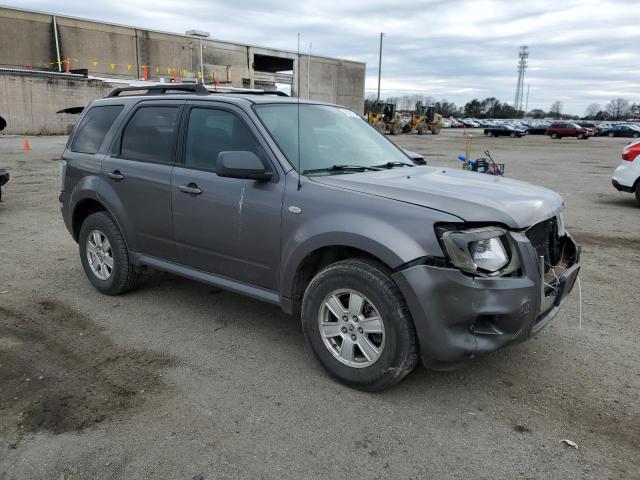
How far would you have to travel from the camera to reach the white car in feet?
33.9

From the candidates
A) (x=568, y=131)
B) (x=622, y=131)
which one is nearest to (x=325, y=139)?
(x=568, y=131)

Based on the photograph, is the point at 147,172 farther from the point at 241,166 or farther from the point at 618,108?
the point at 618,108

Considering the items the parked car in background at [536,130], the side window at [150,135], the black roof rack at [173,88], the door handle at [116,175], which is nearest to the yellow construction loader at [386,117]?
the parked car in background at [536,130]

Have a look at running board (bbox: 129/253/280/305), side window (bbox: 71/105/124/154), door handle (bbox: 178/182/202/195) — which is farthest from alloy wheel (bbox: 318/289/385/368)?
side window (bbox: 71/105/124/154)

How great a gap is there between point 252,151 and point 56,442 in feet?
7.42

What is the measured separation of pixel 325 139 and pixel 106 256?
2450 mm

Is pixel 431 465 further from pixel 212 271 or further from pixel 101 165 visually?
pixel 101 165

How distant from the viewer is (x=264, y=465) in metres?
2.74

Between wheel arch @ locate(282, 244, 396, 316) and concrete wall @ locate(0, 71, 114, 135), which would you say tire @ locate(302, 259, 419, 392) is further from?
concrete wall @ locate(0, 71, 114, 135)

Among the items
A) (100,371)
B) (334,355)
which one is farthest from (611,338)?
(100,371)

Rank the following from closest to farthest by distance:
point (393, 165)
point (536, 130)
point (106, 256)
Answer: point (393, 165), point (106, 256), point (536, 130)

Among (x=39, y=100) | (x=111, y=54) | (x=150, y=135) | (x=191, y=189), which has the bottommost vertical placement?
(x=191, y=189)

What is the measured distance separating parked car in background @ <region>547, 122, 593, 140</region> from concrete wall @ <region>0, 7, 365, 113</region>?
24.1 m

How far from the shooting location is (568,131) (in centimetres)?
5000
